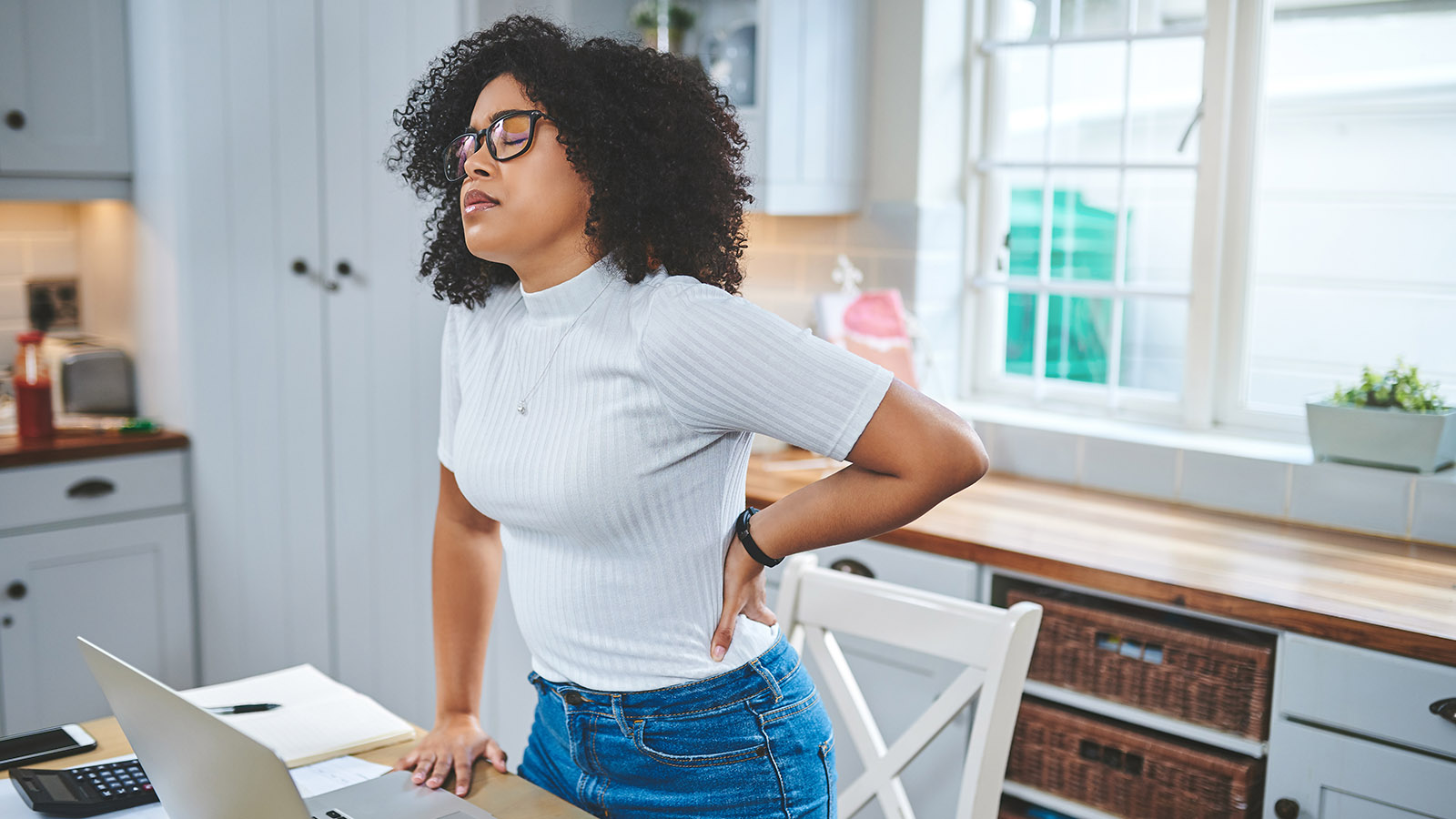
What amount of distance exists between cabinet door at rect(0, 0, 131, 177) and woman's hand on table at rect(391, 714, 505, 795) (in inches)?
86.0

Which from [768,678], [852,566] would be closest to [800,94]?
[852,566]

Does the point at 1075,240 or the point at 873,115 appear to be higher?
the point at 873,115

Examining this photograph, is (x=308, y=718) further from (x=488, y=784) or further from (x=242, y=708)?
(x=488, y=784)

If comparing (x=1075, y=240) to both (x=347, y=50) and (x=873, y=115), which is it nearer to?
(x=873, y=115)

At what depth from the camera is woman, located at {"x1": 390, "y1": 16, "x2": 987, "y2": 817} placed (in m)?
1.13

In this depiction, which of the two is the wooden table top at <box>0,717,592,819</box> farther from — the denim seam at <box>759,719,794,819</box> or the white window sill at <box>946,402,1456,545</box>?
the white window sill at <box>946,402,1456,545</box>

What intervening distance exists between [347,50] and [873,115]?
122 centimetres

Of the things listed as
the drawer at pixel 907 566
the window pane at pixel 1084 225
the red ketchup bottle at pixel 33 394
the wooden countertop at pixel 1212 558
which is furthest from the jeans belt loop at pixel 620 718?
the red ketchup bottle at pixel 33 394

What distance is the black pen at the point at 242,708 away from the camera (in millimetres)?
1469

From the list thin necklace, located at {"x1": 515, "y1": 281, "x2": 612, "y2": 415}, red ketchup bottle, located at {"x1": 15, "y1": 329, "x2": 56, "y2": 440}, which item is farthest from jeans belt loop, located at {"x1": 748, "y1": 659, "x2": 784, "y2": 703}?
red ketchup bottle, located at {"x1": 15, "y1": 329, "x2": 56, "y2": 440}

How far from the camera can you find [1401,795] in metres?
1.72

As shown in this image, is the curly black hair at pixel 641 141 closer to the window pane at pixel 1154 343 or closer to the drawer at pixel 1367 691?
the drawer at pixel 1367 691

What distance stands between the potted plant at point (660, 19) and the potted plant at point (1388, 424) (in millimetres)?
1738

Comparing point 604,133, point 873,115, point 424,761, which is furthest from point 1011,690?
point 873,115
